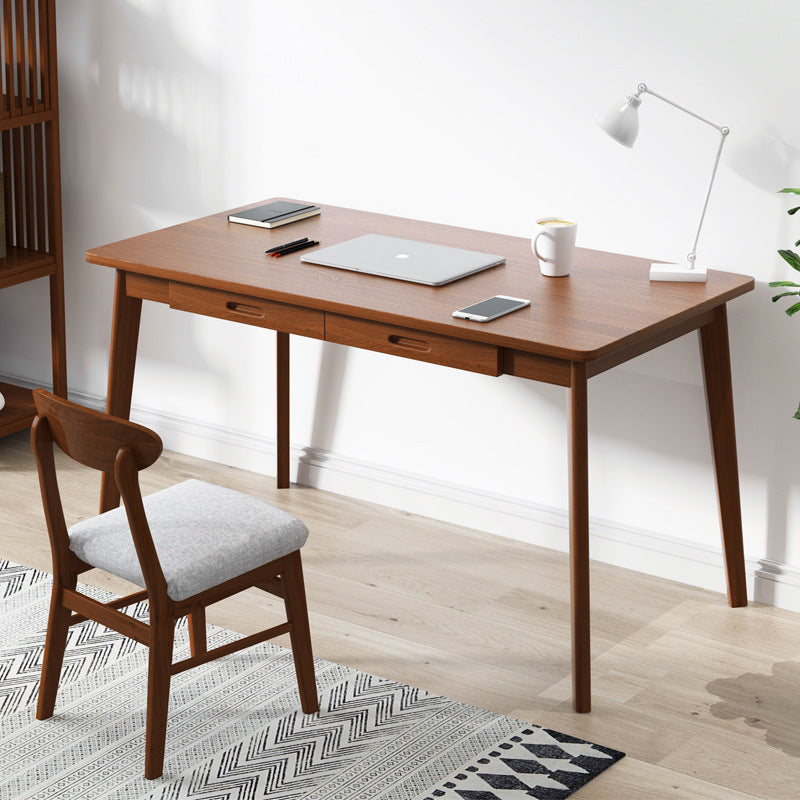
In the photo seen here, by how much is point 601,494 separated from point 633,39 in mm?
1098

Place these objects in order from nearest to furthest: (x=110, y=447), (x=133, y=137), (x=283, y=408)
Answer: (x=110, y=447) → (x=283, y=408) → (x=133, y=137)

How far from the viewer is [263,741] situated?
2531mm

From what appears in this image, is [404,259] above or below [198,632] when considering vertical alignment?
above

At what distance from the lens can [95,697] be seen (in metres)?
2.67

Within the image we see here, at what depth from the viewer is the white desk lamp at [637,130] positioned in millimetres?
2832

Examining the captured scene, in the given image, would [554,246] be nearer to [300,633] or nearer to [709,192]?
[709,192]

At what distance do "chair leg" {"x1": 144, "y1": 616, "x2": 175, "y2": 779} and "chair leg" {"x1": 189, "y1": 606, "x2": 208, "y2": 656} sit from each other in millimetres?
314

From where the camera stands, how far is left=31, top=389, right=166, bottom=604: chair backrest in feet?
7.21

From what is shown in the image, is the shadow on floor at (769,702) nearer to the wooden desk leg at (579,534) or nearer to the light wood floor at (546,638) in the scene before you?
the light wood floor at (546,638)

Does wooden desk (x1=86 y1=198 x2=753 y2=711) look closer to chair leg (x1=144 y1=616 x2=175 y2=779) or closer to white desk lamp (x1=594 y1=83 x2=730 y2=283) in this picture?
white desk lamp (x1=594 y1=83 x2=730 y2=283)

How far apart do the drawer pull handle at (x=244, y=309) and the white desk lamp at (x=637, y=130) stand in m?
0.83

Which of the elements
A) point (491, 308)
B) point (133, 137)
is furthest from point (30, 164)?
point (491, 308)

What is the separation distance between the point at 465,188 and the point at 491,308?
766 mm

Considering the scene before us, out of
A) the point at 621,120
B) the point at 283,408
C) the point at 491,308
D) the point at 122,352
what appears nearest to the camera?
the point at 491,308
